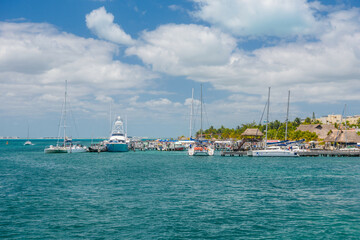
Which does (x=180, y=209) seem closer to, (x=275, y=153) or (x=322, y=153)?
(x=275, y=153)

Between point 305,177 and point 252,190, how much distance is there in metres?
15.3

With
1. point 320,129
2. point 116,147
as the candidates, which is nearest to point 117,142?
point 116,147

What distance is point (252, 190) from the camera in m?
36.0

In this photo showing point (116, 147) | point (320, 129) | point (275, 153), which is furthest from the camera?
point (320, 129)

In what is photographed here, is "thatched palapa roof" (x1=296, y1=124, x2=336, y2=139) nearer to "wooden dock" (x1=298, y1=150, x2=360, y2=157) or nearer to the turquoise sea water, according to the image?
"wooden dock" (x1=298, y1=150, x2=360, y2=157)

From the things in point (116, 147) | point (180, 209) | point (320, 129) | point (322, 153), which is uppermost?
point (320, 129)

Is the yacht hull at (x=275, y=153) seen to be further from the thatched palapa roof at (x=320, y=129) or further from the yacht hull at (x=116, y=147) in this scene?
the thatched palapa roof at (x=320, y=129)

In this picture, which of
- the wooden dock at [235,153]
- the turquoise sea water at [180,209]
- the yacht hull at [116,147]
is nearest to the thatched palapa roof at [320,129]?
the wooden dock at [235,153]

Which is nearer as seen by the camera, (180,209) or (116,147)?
(180,209)

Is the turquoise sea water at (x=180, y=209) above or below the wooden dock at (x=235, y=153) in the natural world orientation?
below

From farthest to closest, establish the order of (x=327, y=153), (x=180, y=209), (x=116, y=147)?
(x=116, y=147)
(x=327, y=153)
(x=180, y=209)

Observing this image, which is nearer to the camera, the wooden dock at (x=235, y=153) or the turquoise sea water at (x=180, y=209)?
the turquoise sea water at (x=180, y=209)

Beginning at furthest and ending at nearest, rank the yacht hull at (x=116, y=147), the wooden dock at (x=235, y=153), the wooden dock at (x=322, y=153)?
the yacht hull at (x=116, y=147)
the wooden dock at (x=235, y=153)
the wooden dock at (x=322, y=153)

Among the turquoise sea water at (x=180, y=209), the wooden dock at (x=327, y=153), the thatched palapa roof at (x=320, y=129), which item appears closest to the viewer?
the turquoise sea water at (x=180, y=209)
